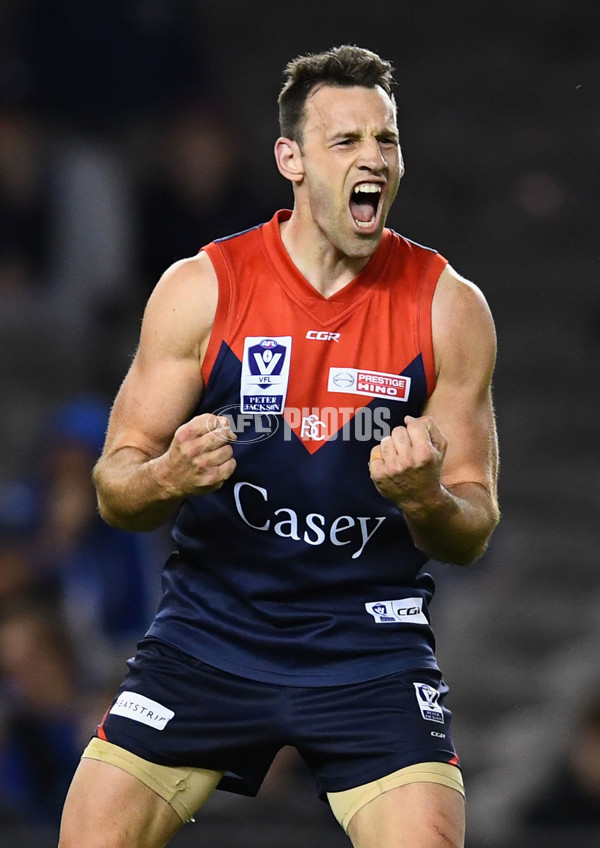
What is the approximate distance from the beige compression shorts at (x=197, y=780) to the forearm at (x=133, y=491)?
560 mm

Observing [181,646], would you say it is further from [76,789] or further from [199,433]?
[199,433]

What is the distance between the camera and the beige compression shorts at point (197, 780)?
11.9 feet

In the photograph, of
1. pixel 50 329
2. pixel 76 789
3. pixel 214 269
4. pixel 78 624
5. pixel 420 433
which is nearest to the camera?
pixel 420 433

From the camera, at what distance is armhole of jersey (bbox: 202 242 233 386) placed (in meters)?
3.89

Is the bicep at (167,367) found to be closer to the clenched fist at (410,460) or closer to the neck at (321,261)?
the neck at (321,261)

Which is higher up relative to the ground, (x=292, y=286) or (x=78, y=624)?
(x=292, y=286)

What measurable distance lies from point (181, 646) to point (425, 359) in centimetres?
96

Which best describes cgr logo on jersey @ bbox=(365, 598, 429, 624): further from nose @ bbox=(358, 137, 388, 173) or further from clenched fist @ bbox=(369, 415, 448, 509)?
nose @ bbox=(358, 137, 388, 173)

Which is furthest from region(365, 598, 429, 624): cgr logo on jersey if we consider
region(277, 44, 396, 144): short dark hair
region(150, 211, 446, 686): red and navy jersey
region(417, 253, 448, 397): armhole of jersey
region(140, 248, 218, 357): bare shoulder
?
region(277, 44, 396, 144): short dark hair

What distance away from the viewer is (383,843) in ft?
11.6

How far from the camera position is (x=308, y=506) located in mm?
3855

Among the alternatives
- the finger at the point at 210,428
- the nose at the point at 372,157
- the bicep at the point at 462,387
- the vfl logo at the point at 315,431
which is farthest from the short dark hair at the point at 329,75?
the finger at the point at 210,428

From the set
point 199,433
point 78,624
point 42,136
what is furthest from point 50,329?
point 199,433

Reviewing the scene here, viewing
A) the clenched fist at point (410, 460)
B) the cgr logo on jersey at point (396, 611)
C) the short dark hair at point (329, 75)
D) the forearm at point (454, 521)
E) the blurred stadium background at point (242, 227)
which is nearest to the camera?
the clenched fist at point (410, 460)
